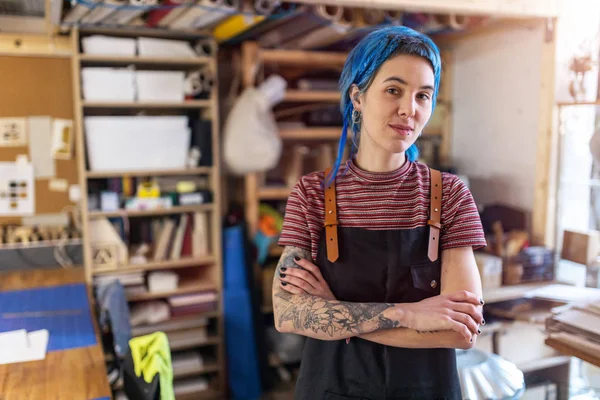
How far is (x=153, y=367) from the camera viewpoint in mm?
1824

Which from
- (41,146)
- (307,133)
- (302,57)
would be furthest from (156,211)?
(302,57)

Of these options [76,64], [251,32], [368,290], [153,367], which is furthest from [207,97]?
[368,290]

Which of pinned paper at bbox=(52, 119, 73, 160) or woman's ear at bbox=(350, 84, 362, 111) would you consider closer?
woman's ear at bbox=(350, 84, 362, 111)

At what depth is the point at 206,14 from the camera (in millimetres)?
2803

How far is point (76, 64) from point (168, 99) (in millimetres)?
541

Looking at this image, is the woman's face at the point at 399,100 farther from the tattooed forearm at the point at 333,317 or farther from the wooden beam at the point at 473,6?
the wooden beam at the point at 473,6

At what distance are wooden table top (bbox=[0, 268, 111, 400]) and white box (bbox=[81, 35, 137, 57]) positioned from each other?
1651 mm

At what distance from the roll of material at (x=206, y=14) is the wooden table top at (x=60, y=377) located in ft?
5.15

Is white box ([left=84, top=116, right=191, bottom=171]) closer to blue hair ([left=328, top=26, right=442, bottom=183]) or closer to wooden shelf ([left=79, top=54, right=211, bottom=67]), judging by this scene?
wooden shelf ([left=79, top=54, right=211, bottom=67])

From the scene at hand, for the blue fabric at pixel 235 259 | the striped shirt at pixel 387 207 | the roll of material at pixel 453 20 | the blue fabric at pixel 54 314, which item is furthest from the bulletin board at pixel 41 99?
the striped shirt at pixel 387 207

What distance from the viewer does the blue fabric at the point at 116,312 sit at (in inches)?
118

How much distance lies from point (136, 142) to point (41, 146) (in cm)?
68

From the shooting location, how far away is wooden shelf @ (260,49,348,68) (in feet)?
11.2

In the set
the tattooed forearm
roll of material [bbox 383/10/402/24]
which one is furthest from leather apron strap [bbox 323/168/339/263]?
roll of material [bbox 383/10/402/24]
